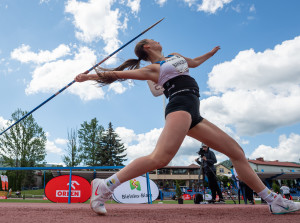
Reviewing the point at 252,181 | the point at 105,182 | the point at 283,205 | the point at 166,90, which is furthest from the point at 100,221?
the point at 283,205

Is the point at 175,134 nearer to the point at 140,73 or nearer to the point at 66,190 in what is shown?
the point at 140,73

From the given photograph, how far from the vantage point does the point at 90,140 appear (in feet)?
128

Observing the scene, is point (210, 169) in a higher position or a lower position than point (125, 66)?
lower

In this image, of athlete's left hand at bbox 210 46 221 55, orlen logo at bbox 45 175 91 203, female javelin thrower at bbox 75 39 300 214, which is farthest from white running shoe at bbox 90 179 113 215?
orlen logo at bbox 45 175 91 203

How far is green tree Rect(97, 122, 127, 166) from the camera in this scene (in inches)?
1778

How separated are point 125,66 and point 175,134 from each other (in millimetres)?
1387

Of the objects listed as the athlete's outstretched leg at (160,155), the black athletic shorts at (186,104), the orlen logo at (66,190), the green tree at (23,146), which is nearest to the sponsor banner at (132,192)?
the orlen logo at (66,190)

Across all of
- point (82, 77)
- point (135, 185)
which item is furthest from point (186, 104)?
point (135, 185)

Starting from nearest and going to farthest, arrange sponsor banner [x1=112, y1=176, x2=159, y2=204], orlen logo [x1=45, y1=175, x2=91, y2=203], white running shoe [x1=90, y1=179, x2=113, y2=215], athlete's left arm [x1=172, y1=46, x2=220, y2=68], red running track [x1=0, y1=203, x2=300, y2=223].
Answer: red running track [x1=0, y1=203, x2=300, y2=223] → white running shoe [x1=90, y1=179, x2=113, y2=215] → athlete's left arm [x1=172, y1=46, x2=220, y2=68] → orlen logo [x1=45, y1=175, x2=91, y2=203] → sponsor banner [x1=112, y1=176, x2=159, y2=204]

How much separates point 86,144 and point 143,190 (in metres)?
31.9

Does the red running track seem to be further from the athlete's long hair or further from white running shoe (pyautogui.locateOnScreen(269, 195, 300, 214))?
the athlete's long hair

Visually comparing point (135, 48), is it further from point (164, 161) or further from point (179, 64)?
point (164, 161)

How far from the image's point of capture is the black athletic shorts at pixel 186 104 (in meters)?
2.50

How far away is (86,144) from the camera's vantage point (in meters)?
38.7
